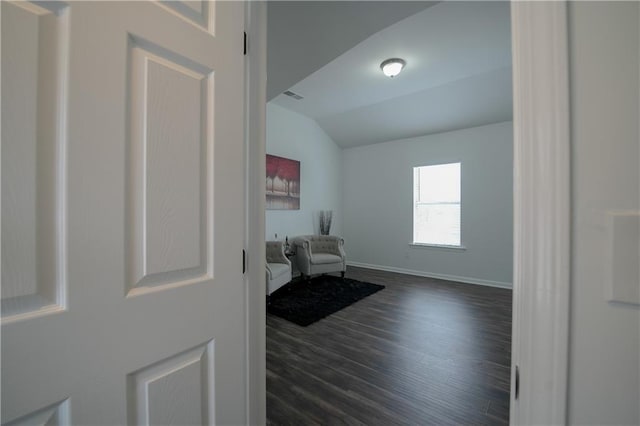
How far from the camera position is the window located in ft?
16.1

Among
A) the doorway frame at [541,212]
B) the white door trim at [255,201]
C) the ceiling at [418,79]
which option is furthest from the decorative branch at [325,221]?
the doorway frame at [541,212]

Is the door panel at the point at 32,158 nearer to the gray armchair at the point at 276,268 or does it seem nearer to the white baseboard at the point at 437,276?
the gray armchair at the point at 276,268

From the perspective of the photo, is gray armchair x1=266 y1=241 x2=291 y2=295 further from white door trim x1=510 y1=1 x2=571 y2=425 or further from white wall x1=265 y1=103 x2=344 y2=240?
white door trim x1=510 y1=1 x2=571 y2=425

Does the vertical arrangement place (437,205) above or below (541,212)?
above

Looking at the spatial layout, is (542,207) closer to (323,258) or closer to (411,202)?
(323,258)

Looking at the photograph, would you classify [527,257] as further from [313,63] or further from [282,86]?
[282,86]

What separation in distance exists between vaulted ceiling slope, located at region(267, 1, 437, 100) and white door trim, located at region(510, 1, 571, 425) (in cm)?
160

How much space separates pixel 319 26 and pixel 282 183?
306 cm

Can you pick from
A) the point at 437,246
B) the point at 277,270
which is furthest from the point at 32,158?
the point at 437,246

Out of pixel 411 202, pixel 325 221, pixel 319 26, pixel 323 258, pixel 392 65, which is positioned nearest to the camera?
pixel 319 26

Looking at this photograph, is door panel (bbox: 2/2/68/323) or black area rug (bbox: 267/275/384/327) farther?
black area rug (bbox: 267/275/384/327)

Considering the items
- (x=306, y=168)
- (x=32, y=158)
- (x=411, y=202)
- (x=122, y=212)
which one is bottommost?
(x=122, y=212)

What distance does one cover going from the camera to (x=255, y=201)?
0.98 meters

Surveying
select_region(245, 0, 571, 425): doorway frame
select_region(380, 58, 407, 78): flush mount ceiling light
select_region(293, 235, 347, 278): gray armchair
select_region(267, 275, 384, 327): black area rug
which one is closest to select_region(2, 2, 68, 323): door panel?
select_region(245, 0, 571, 425): doorway frame
